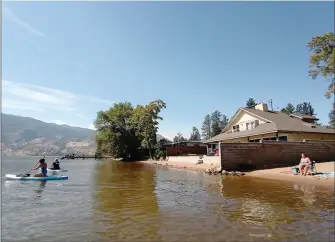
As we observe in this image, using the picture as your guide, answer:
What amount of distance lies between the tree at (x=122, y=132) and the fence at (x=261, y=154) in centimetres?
3820

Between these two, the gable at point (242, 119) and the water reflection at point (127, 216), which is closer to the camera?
the water reflection at point (127, 216)

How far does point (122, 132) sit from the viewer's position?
243ft

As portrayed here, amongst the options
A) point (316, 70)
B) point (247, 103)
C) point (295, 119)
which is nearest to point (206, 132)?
point (247, 103)

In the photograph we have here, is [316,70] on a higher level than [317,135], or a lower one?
higher

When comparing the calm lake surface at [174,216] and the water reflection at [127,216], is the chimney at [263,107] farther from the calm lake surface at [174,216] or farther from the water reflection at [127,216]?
the water reflection at [127,216]

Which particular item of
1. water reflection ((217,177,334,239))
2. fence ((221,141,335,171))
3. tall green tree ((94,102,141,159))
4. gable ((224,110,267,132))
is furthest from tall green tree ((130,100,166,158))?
water reflection ((217,177,334,239))

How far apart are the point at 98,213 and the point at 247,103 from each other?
95.2 meters

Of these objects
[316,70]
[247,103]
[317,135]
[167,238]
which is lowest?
[167,238]

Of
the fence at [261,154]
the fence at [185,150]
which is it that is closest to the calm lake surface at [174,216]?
the fence at [261,154]

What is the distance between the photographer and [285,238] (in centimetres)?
818

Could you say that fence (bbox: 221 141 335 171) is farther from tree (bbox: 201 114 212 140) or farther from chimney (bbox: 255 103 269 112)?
tree (bbox: 201 114 212 140)

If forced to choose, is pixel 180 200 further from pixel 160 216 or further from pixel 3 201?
pixel 3 201

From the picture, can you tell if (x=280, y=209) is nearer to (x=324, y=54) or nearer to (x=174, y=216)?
(x=174, y=216)

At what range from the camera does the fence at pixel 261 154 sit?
27.7 meters
